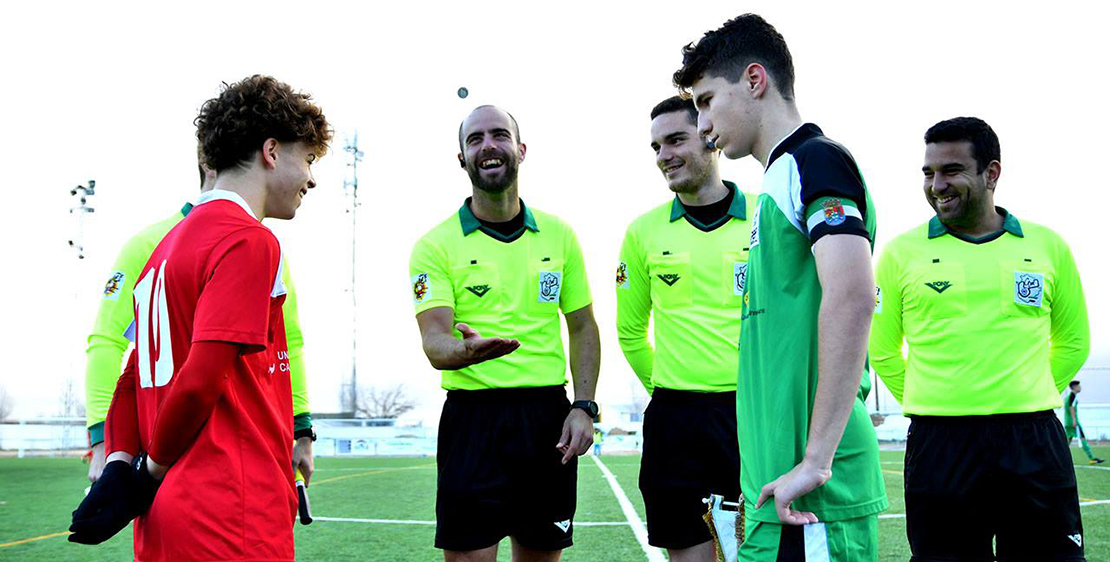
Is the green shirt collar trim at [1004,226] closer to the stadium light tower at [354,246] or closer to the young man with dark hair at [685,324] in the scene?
the young man with dark hair at [685,324]

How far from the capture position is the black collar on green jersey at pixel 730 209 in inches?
176

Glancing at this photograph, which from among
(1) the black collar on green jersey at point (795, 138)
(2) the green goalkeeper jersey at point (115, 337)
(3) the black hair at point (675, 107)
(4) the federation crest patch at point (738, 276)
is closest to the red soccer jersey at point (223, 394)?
(2) the green goalkeeper jersey at point (115, 337)

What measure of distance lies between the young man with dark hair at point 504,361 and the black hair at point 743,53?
5.95 feet

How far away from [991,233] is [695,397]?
6.09 feet

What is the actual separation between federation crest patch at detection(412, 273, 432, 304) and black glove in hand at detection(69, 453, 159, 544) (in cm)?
194

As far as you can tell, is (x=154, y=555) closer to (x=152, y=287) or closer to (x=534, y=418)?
(x=152, y=287)

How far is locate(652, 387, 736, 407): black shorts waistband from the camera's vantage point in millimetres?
4215

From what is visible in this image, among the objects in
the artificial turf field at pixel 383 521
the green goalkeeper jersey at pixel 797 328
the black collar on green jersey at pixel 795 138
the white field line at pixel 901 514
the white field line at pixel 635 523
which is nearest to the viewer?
the green goalkeeper jersey at pixel 797 328

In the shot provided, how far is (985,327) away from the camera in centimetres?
454

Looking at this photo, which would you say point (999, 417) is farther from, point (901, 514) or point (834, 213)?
point (901, 514)

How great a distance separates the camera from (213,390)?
2508mm

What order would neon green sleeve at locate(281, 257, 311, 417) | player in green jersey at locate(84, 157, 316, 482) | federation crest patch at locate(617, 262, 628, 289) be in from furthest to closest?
federation crest patch at locate(617, 262, 628, 289)
neon green sleeve at locate(281, 257, 311, 417)
player in green jersey at locate(84, 157, 316, 482)

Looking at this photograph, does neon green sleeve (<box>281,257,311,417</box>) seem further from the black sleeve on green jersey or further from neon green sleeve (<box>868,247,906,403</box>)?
neon green sleeve (<box>868,247,906,403</box>)

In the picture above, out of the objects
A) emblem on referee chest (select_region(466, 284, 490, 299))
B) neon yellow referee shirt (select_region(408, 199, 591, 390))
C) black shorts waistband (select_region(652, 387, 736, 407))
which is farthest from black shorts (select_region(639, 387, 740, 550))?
emblem on referee chest (select_region(466, 284, 490, 299))
